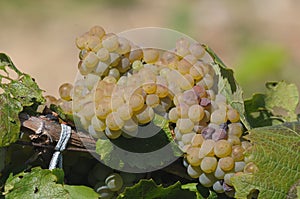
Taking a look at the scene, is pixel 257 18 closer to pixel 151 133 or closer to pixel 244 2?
pixel 244 2

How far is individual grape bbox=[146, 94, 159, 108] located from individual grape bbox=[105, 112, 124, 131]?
0.07m

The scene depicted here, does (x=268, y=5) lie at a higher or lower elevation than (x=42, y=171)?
lower

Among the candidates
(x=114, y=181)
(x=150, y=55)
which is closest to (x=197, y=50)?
(x=150, y=55)

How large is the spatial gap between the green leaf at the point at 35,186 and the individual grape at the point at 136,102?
0.19m

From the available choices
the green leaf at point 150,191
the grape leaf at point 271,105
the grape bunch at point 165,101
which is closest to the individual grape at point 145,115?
the grape bunch at point 165,101

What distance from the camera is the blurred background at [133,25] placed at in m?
4.92

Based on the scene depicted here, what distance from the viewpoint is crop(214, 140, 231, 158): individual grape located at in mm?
1132

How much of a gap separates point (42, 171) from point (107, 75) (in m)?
0.22

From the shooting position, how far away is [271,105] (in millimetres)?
1503

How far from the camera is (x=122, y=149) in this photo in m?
1.17

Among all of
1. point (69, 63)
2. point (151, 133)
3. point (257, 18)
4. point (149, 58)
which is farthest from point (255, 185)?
point (257, 18)

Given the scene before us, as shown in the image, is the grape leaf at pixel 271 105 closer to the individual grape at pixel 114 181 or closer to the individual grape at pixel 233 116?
the individual grape at pixel 233 116

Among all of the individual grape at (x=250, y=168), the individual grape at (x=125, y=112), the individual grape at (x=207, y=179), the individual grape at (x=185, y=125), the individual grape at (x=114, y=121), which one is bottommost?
A: the individual grape at (x=207, y=179)

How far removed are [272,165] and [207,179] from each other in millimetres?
123
